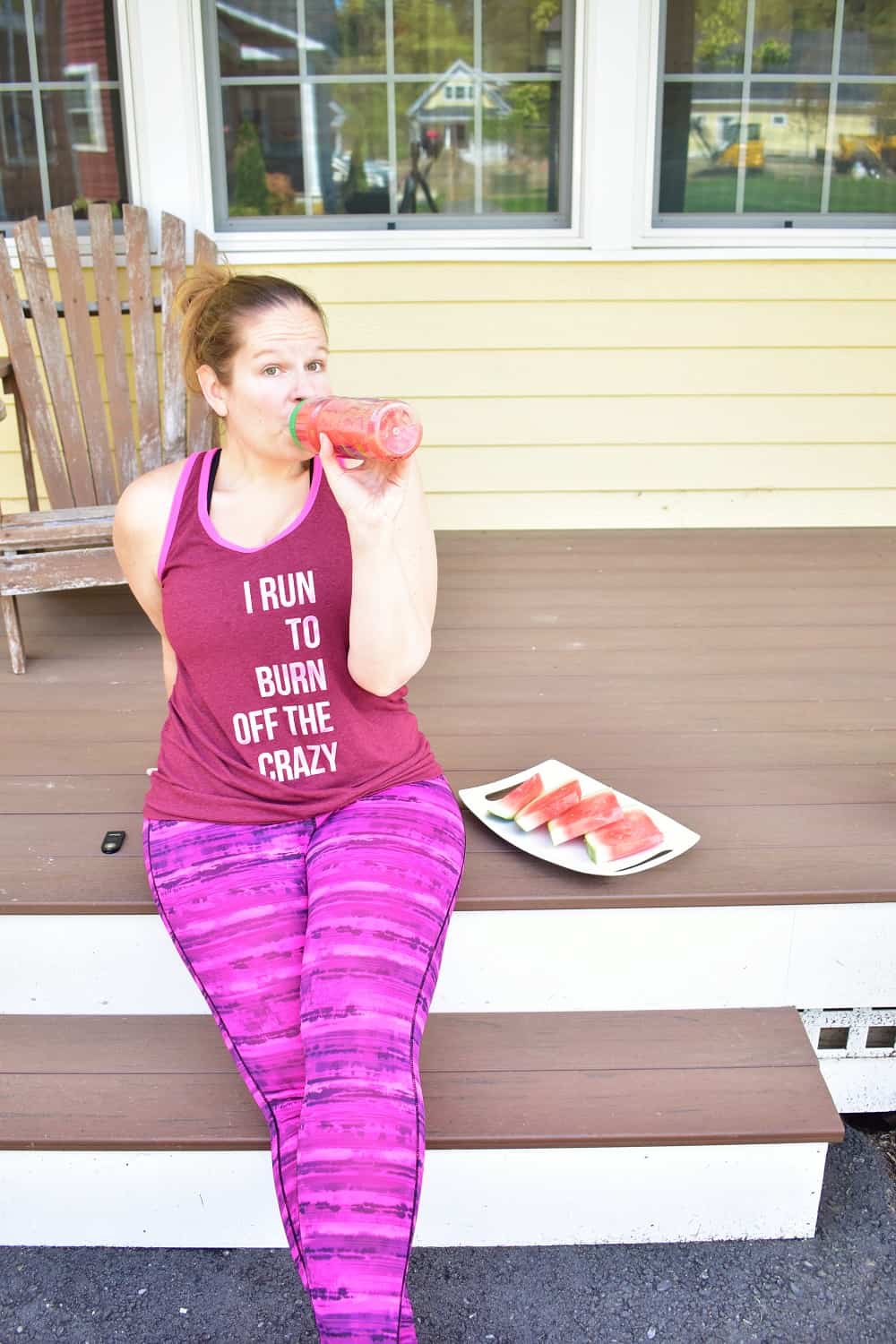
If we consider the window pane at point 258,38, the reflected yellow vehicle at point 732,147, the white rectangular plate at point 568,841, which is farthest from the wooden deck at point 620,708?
the window pane at point 258,38

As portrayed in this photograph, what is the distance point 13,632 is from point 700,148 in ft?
7.96

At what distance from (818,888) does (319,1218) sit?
0.96 meters

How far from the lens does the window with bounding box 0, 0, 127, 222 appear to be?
142 inches

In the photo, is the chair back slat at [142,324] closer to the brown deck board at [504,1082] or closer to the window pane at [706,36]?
the window pane at [706,36]

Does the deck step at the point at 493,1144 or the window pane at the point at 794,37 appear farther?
the window pane at the point at 794,37

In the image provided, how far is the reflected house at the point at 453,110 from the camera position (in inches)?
146

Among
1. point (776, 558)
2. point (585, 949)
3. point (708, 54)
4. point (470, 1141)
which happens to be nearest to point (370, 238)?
point (708, 54)

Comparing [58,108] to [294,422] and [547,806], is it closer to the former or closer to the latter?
[294,422]

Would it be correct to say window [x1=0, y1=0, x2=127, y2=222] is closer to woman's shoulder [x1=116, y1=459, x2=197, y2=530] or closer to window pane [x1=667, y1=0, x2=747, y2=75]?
window pane [x1=667, y1=0, x2=747, y2=75]

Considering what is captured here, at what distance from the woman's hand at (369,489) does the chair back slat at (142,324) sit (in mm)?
1904

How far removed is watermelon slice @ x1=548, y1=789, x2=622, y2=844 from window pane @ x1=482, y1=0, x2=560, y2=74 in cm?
247

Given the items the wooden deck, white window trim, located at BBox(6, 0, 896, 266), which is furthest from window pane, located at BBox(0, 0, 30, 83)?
the wooden deck

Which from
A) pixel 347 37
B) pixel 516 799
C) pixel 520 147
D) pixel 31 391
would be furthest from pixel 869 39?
pixel 516 799

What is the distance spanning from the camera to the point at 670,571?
12.1ft
